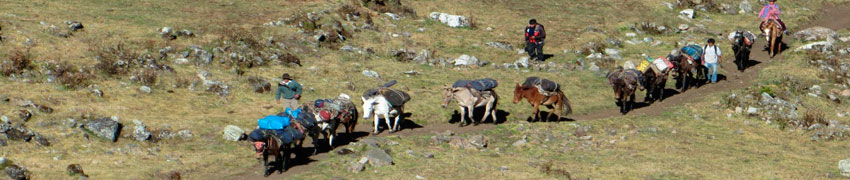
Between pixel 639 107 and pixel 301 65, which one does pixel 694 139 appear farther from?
pixel 301 65

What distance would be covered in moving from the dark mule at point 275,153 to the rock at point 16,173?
15.7ft

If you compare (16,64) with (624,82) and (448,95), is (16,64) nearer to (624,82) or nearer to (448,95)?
(448,95)

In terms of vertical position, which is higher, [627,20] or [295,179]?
[627,20]

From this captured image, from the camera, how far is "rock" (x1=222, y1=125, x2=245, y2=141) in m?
23.1

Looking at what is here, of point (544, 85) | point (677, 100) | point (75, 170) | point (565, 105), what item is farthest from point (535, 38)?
point (75, 170)

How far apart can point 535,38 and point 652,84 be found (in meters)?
6.42

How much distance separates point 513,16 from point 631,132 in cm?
1663

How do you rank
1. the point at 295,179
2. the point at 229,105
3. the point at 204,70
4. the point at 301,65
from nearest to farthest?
the point at 295,179
the point at 229,105
the point at 204,70
the point at 301,65

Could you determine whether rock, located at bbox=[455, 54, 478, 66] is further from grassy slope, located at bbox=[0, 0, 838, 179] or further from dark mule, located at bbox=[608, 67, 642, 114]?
dark mule, located at bbox=[608, 67, 642, 114]

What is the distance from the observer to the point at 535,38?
34.0 metres

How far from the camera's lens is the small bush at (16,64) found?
25.7 metres

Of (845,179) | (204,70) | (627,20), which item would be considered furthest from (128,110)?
(627,20)

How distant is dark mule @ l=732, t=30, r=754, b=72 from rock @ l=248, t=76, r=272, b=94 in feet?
55.0

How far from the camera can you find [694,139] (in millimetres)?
24766
